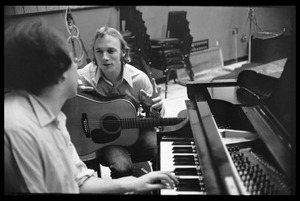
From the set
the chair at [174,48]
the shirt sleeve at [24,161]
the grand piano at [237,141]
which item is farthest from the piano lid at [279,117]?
the chair at [174,48]

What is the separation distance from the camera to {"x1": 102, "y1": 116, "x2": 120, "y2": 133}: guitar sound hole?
218cm

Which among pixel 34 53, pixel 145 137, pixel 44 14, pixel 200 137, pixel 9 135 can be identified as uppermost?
pixel 44 14

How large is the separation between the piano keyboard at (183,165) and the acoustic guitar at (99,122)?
452mm

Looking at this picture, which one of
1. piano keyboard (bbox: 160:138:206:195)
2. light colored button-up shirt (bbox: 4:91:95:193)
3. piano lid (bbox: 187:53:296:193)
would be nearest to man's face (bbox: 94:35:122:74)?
piano keyboard (bbox: 160:138:206:195)

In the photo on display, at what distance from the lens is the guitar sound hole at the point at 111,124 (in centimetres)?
218

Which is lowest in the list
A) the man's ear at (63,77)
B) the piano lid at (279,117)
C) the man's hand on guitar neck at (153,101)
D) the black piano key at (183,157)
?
the black piano key at (183,157)

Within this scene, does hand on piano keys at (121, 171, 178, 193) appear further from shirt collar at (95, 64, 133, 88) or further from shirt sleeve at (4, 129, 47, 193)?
shirt collar at (95, 64, 133, 88)

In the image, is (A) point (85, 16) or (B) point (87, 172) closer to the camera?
(B) point (87, 172)

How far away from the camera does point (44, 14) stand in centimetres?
180

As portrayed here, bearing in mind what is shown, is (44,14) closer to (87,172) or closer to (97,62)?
(97,62)

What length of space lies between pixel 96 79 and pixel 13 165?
1235mm

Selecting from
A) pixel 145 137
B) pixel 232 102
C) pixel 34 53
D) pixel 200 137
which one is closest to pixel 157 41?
pixel 145 137

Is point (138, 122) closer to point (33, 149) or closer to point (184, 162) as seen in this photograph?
point (184, 162)

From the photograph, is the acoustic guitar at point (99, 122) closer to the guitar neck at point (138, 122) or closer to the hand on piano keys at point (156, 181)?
the guitar neck at point (138, 122)
